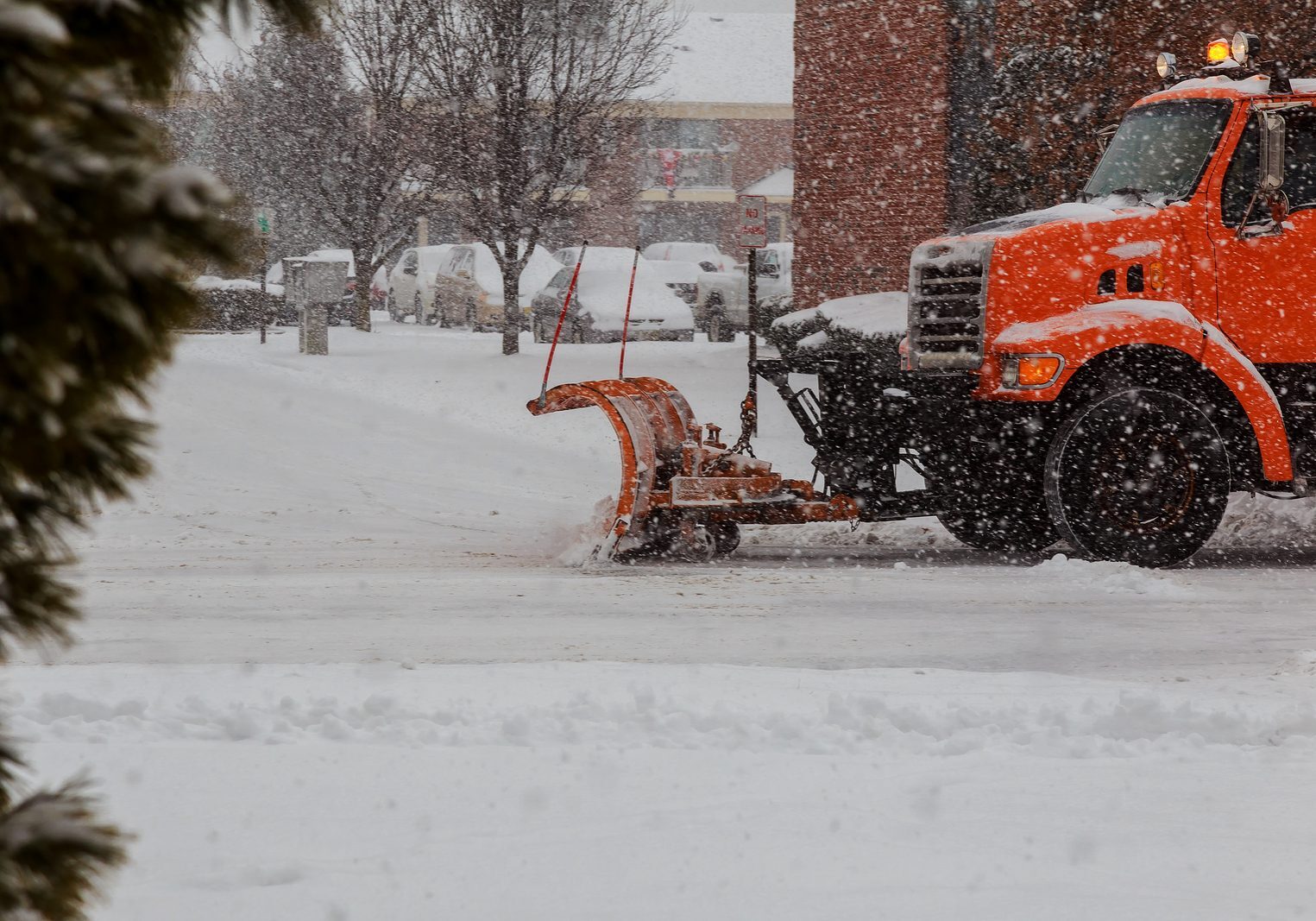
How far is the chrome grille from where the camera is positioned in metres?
9.20

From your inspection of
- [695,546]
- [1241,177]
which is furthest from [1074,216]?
[695,546]

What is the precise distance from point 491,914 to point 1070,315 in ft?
21.4

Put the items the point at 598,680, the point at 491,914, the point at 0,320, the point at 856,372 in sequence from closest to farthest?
1. the point at 0,320
2. the point at 491,914
3. the point at 598,680
4. the point at 856,372

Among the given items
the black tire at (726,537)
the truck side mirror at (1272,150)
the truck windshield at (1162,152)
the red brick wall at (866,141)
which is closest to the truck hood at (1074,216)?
the truck windshield at (1162,152)

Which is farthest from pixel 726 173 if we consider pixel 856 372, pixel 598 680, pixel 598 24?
pixel 598 680

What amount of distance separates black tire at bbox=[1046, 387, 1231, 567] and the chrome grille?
2.60 feet

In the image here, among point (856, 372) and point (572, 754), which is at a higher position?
point (856, 372)

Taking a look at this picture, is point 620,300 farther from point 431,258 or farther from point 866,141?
point 431,258

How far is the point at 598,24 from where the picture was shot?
21.2 m

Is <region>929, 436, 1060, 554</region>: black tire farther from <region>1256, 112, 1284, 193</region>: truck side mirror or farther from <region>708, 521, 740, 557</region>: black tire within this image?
<region>1256, 112, 1284, 193</region>: truck side mirror

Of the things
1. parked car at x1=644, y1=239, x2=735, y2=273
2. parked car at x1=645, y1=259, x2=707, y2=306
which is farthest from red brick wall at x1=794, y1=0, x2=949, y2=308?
parked car at x1=644, y1=239, x2=735, y2=273

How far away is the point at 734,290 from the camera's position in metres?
28.7

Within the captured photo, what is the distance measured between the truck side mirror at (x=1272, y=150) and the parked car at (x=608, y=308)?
55.1ft

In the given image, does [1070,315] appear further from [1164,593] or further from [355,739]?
[355,739]
